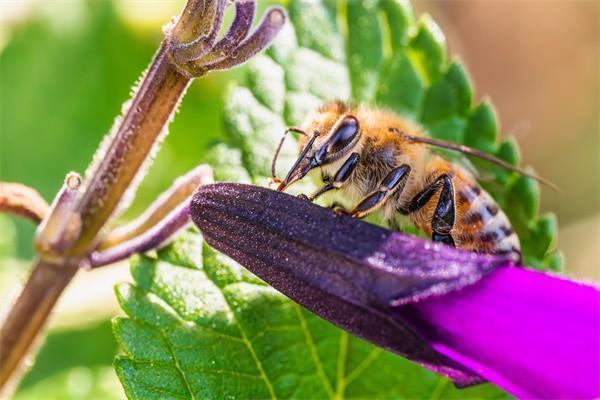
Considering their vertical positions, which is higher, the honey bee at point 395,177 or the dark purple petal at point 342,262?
the honey bee at point 395,177

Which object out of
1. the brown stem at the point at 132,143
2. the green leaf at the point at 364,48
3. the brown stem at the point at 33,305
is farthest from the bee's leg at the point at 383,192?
the brown stem at the point at 33,305

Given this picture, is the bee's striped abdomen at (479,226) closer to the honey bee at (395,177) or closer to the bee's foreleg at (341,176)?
the honey bee at (395,177)

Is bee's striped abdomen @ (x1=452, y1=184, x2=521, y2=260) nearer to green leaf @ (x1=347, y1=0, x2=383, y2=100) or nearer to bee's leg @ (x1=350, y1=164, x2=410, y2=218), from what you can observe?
bee's leg @ (x1=350, y1=164, x2=410, y2=218)

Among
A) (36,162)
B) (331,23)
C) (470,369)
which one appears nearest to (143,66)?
(36,162)

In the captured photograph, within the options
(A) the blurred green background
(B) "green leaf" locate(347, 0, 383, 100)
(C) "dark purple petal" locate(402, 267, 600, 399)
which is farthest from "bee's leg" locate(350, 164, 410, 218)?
(A) the blurred green background

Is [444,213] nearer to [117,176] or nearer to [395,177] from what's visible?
[395,177]

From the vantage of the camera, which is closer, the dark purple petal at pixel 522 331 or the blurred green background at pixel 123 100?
the dark purple petal at pixel 522 331
